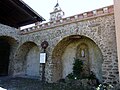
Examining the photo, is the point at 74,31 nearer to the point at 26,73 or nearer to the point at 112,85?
the point at 112,85

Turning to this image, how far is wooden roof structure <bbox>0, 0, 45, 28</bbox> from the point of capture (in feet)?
29.7

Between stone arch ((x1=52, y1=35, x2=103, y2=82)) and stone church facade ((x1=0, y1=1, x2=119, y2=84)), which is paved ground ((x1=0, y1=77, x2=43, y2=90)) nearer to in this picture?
stone church facade ((x1=0, y1=1, x2=119, y2=84))

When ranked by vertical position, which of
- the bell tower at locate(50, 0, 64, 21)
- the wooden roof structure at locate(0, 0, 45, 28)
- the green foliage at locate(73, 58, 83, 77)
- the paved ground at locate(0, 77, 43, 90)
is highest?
the bell tower at locate(50, 0, 64, 21)

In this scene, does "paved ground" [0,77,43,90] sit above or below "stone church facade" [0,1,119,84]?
below

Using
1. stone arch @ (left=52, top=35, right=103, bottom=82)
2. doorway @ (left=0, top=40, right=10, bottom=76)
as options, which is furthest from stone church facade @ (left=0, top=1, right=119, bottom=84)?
doorway @ (left=0, top=40, right=10, bottom=76)

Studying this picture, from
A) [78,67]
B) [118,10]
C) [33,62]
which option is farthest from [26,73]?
[118,10]

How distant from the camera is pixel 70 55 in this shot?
7.83 m

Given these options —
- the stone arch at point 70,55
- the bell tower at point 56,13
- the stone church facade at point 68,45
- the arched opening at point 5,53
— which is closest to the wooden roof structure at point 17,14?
the stone church facade at point 68,45

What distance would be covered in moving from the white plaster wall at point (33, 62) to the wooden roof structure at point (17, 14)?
2.27m

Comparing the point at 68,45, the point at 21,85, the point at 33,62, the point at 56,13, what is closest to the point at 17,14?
the point at 33,62

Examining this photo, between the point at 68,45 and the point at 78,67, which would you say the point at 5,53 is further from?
the point at 78,67

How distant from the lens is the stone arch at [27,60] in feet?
29.7

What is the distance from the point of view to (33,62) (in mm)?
9250

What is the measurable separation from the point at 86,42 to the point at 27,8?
186 inches
